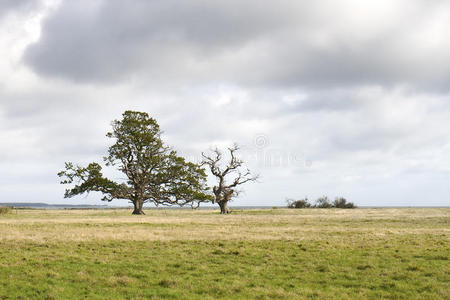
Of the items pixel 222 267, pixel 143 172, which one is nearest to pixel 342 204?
pixel 143 172

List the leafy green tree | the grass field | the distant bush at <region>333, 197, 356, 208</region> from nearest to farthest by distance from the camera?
the grass field
the leafy green tree
the distant bush at <region>333, 197, 356, 208</region>

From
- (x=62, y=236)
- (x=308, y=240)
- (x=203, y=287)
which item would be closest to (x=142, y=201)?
(x=62, y=236)

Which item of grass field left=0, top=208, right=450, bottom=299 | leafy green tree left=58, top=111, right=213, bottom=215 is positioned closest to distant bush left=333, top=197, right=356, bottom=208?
leafy green tree left=58, top=111, right=213, bottom=215

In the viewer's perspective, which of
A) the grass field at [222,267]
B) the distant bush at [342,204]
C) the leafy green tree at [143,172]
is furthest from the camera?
the distant bush at [342,204]

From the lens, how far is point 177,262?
15.3m

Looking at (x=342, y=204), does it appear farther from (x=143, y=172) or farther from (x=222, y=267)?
(x=222, y=267)

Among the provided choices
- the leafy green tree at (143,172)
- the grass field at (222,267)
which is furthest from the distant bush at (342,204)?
the grass field at (222,267)

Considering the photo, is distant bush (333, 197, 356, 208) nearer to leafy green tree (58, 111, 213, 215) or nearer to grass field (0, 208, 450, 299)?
leafy green tree (58, 111, 213, 215)

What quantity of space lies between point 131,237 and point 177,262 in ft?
25.7

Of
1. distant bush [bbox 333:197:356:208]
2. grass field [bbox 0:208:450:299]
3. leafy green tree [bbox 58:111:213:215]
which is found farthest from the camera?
distant bush [bbox 333:197:356:208]

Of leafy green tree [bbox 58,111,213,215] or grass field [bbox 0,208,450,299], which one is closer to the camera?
grass field [bbox 0,208,450,299]

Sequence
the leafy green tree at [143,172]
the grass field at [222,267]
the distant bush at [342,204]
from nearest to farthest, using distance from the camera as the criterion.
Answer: the grass field at [222,267] < the leafy green tree at [143,172] < the distant bush at [342,204]

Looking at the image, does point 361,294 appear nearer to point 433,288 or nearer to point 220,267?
point 433,288

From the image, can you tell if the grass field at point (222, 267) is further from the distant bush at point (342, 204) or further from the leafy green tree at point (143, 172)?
the distant bush at point (342, 204)
